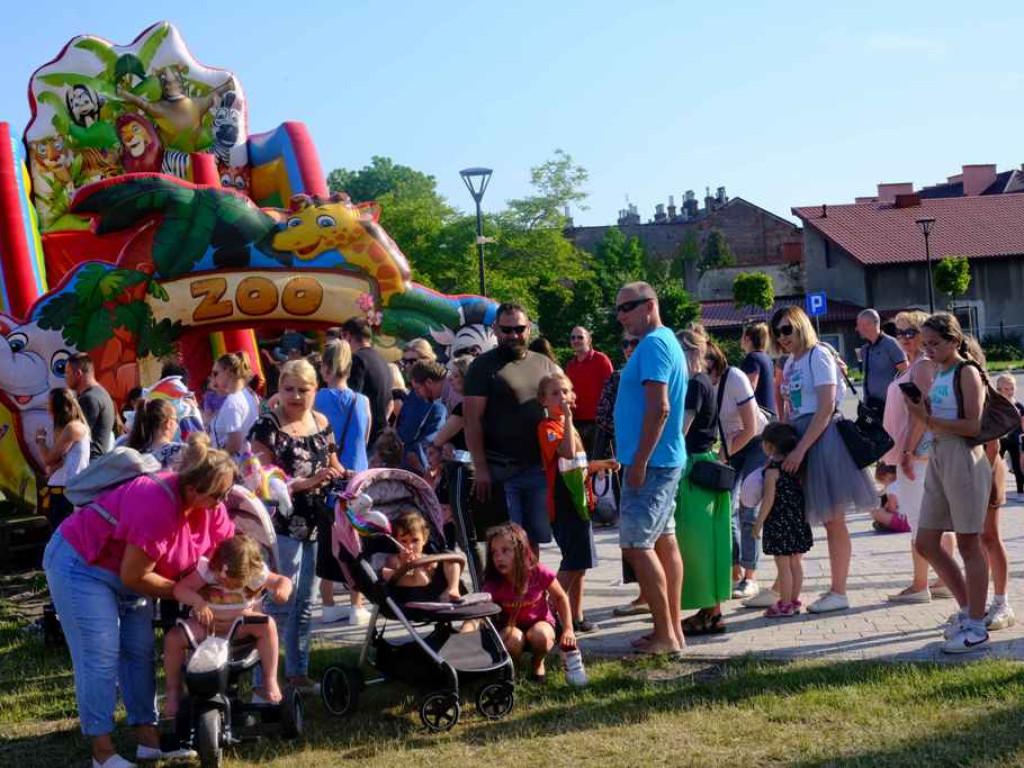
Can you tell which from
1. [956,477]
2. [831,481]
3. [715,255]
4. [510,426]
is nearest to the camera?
[956,477]

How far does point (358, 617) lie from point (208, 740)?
3.22 meters

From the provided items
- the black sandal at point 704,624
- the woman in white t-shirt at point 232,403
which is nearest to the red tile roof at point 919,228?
the black sandal at point 704,624

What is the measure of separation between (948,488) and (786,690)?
145 centimetres

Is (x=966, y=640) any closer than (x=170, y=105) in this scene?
Yes

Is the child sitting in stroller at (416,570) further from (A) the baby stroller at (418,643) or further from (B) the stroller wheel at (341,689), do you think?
(B) the stroller wheel at (341,689)

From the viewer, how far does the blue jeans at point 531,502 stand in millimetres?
7711

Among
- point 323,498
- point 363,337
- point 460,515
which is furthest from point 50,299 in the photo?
point 323,498

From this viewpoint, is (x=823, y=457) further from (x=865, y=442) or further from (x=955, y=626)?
(x=955, y=626)

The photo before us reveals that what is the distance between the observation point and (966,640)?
6.66 metres

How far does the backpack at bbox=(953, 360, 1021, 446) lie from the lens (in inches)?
268

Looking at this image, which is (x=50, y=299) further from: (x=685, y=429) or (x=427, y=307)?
(x=685, y=429)

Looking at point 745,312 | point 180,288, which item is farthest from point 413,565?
point 745,312

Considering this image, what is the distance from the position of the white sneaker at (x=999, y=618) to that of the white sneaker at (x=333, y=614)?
4161 millimetres

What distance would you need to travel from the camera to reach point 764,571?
9.88 m
